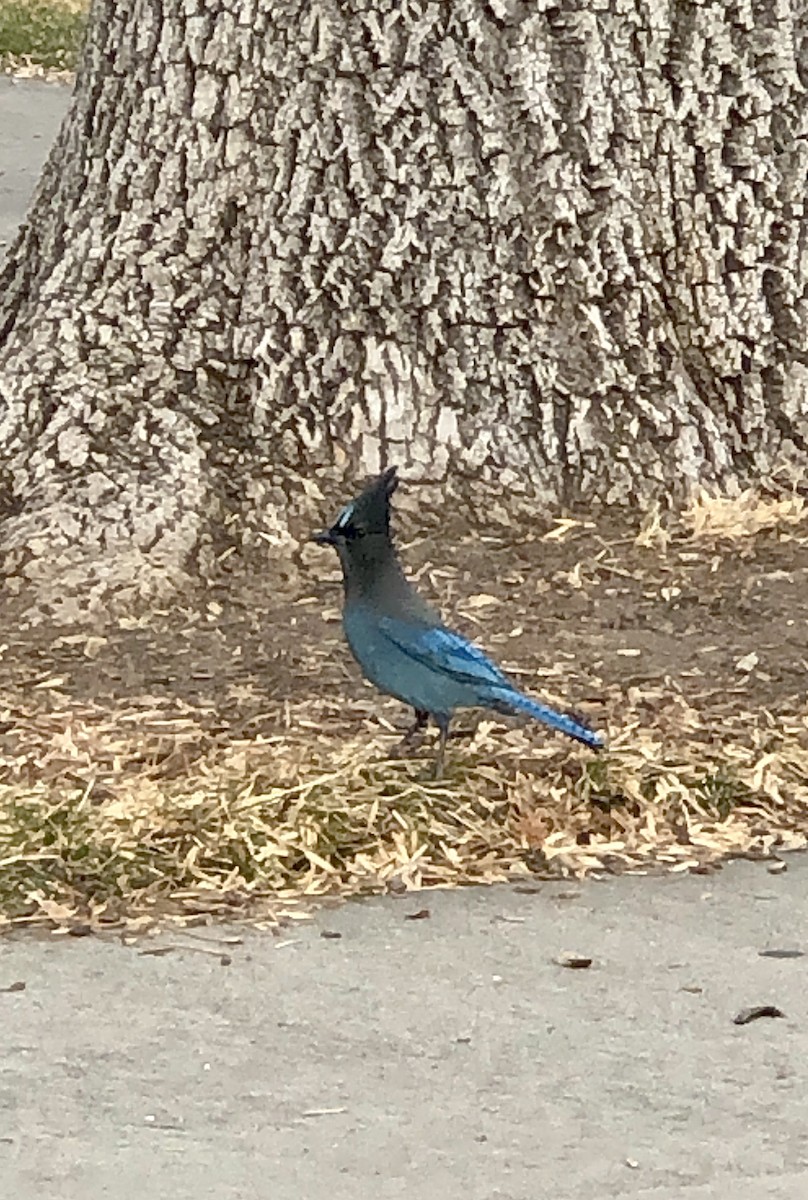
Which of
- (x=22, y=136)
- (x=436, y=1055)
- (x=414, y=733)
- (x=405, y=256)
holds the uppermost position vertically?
(x=22, y=136)

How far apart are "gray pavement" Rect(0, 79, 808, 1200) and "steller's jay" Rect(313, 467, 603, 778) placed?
15.0 inches

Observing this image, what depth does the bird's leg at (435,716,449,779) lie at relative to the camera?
4648 millimetres

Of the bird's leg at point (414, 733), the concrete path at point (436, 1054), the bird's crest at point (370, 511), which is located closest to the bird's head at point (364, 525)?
the bird's crest at point (370, 511)

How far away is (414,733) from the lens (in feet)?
15.9

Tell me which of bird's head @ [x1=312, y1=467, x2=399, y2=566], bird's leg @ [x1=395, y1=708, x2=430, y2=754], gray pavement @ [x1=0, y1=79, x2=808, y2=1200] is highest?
bird's head @ [x1=312, y1=467, x2=399, y2=566]

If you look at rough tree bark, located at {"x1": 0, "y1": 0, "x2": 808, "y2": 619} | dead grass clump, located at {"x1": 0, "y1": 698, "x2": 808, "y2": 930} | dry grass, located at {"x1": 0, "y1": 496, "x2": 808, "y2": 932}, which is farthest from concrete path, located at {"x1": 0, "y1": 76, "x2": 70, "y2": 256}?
dead grass clump, located at {"x1": 0, "y1": 698, "x2": 808, "y2": 930}

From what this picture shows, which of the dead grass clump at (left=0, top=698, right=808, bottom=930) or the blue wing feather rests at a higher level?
the blue wing feather

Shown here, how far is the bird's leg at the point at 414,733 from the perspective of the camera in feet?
15.8

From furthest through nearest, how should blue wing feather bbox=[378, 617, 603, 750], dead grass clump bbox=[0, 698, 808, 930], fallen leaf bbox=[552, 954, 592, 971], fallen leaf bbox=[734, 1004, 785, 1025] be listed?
blue wing feather bbox=[378, 617, 603, 750], dead grass clump bbox=[0, 698, 808, 930], fallen leaf bbox=[552, 954, 592, 971], fallen leaf bbox=[734, 1004, 785, 1025]

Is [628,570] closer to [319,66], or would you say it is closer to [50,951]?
[319,66]

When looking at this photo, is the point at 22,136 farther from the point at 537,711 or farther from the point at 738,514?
the point at 537,711

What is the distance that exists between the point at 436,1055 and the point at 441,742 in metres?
1.01

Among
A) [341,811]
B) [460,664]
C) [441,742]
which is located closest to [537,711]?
[460,664]

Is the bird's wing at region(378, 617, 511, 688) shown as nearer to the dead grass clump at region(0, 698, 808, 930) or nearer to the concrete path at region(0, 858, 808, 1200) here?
the dead grass clump at region(0, 698, 808, 930)
